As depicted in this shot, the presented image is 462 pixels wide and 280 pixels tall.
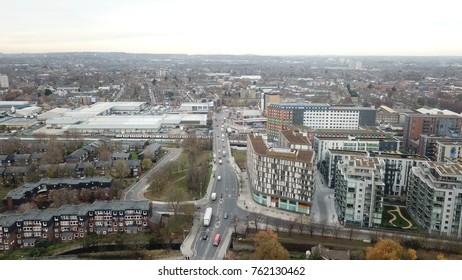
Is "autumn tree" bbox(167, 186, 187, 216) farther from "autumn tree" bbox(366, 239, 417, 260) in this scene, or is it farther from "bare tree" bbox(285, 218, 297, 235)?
"autumn tree" bbox(366, 239, 417, 260)

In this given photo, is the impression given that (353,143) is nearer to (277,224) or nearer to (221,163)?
(221,163)

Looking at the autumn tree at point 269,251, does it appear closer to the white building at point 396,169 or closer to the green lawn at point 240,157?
the white building at point 396,169

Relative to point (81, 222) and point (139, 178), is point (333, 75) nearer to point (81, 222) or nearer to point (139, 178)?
point (139, 178)

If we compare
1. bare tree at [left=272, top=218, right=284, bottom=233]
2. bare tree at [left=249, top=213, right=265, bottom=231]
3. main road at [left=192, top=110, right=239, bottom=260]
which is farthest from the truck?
bare tree at [left=272, top=218, right=284, bottom=233]

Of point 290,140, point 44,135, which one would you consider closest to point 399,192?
point 290,140

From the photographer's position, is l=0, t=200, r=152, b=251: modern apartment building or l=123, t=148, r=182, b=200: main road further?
l=123, t=148, r=182, b=200: main road

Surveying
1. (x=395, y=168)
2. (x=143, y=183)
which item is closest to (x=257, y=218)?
(x=143, y=183)
